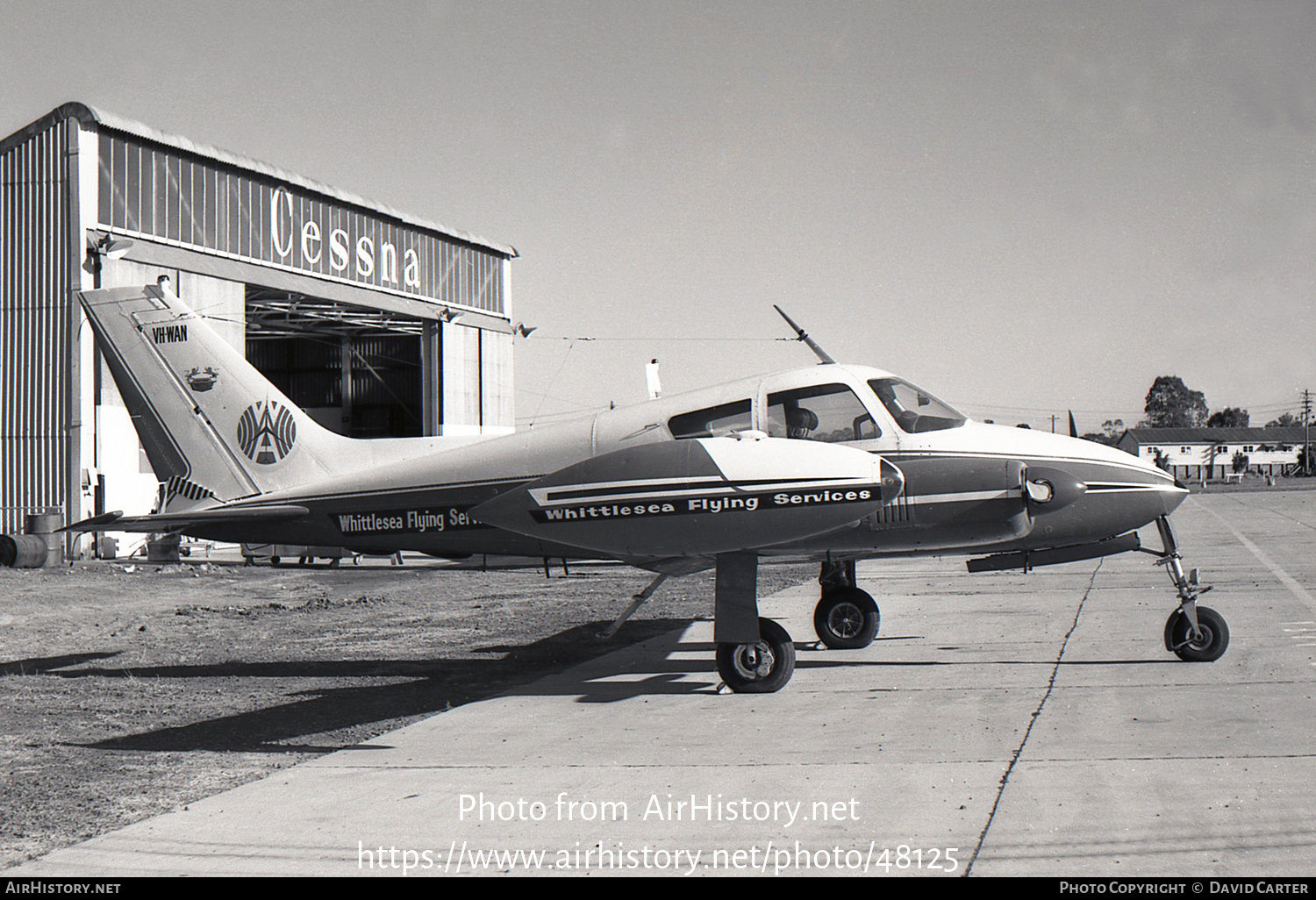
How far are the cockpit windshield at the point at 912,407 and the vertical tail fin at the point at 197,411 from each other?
539cm

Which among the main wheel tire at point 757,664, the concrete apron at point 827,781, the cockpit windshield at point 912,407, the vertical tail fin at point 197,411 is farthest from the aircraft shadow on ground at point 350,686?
the cockpit windshield at point 912,407

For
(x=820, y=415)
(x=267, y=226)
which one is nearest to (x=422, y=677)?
(x=820, y=415)

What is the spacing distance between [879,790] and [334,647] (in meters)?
8.16

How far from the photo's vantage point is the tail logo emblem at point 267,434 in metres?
11.0

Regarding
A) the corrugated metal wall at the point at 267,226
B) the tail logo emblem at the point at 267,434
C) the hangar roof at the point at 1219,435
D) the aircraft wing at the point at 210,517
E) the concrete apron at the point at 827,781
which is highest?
the corrugated metal wall at the point at 267,226

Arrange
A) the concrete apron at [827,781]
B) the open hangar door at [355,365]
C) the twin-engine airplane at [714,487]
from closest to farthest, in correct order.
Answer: the concrete apron at [827,781] → the twin-engine airplane at [714,487] → the open hangar door at [355,365]

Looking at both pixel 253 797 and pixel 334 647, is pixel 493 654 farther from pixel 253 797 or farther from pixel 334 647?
pixel 253 797

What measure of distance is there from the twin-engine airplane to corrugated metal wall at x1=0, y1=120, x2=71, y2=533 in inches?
575

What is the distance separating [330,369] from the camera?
4272 centimetres

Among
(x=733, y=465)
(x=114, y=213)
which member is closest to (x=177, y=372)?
(x=733, y=465)

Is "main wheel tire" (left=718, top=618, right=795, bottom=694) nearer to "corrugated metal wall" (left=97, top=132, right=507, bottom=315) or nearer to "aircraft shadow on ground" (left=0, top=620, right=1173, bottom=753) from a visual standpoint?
"aircraft shadow on ground" (left=0, top=620, right=1173, bottom=753)

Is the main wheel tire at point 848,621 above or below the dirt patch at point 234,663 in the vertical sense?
above

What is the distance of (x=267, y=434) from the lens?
1100 centimetres

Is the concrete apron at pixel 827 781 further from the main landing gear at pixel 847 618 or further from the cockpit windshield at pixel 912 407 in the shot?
the cockpit windshield at pixel 912 407
